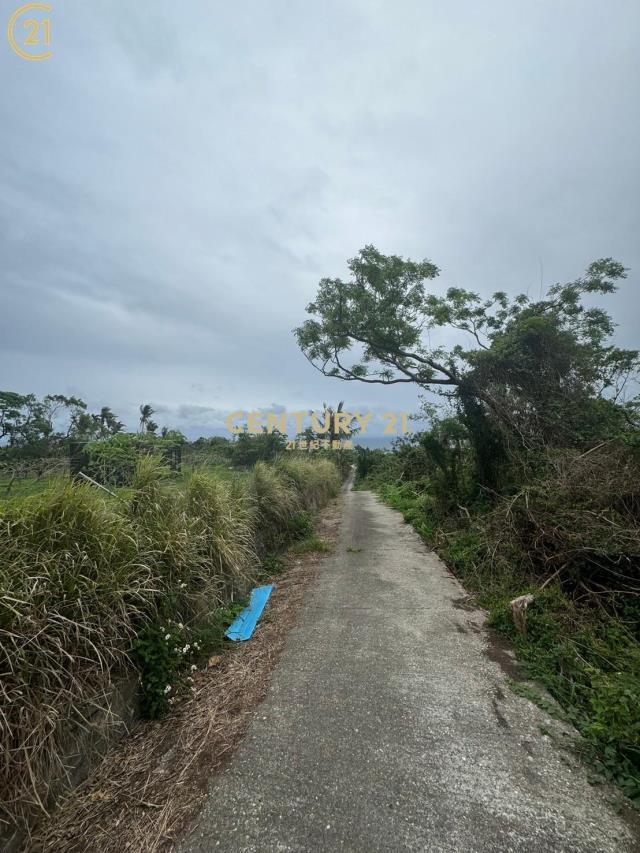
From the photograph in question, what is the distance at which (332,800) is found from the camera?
4.99 ft

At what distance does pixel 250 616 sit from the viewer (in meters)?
3.39

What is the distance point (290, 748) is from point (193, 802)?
0.50m

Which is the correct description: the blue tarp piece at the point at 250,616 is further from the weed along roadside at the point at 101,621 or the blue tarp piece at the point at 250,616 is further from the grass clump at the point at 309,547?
the grass clump at the point at 309,547

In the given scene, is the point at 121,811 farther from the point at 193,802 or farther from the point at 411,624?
the point at 411,624

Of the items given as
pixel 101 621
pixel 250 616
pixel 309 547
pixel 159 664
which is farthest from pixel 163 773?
pixel 309 547

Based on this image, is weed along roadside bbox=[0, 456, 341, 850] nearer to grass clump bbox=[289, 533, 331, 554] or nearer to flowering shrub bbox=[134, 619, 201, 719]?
flowering shrub bbox=[134, 619, 201, 719]

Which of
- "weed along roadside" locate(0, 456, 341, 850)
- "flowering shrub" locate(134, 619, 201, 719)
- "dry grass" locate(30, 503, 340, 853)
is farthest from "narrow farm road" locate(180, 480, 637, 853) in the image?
"flowering shrub" locate(134, 619, 201, 719)

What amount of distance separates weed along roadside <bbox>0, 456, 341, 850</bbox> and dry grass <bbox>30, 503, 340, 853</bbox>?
0.02m

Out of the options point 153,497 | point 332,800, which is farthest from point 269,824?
point 153,497

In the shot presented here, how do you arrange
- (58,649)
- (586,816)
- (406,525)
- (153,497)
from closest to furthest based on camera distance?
(586,816) < (58,649) < (153,497) < (406,525)

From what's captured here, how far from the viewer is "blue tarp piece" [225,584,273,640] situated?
10.0 feet

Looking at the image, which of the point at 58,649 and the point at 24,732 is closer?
the point at 24,732

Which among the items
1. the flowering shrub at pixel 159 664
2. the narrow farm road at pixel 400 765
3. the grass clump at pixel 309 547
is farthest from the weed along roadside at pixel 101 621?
the grass clump at pixel 309 547

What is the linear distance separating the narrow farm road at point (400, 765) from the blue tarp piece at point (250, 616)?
48cm
